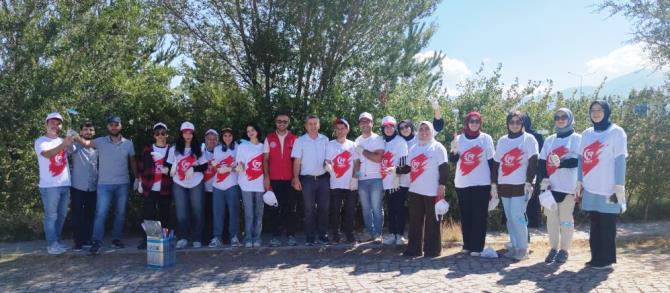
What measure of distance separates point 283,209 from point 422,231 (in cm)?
205

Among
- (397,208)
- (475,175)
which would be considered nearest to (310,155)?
(397,208)

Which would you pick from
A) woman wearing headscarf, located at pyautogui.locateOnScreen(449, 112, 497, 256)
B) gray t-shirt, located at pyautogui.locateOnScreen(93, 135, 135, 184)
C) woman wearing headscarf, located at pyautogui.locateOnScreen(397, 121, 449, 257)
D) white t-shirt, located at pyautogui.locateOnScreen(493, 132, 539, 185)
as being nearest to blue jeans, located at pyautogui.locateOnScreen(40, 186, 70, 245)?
gray t-shirt, located at pyautogui.locateOnScreen(93, 135, 135, 184)

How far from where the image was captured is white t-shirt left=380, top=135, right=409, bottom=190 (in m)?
7.41

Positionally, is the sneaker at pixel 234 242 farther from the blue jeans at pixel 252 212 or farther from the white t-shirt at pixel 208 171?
the white t-shirt at pixel 208 171

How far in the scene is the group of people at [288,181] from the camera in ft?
22.4

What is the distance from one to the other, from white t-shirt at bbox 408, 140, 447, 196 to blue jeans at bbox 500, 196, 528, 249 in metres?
0.89

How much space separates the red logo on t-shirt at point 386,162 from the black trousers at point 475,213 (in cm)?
101

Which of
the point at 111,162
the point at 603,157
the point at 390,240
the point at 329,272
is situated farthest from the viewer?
the point at 390,240

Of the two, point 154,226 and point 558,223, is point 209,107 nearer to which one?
point 154,226

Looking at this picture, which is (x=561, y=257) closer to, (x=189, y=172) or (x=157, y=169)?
(x=189, y=172)

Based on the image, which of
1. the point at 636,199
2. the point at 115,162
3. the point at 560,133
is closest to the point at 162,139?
the point at 115,162

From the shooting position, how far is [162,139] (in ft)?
24.9

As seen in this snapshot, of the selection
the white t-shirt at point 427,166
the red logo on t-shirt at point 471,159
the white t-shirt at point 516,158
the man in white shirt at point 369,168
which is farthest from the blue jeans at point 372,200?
the white t-shirt at point 516,158

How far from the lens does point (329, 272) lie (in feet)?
20.8
